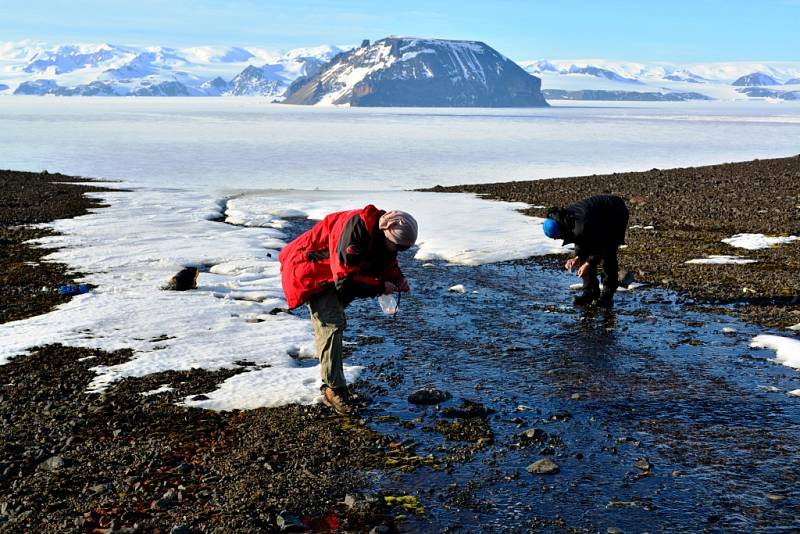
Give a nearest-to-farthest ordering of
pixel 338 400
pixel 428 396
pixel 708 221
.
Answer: pixel 338 400 → pixel 428 396 → pixel 708 221

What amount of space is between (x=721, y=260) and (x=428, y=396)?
9.60m

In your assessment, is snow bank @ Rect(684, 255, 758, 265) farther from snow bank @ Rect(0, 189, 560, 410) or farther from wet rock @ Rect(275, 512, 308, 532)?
wet rock @ Rect(275, 512, 308, 532)

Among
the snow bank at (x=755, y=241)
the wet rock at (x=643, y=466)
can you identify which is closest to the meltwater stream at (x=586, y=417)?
the wet rock at (x=643, y=466)

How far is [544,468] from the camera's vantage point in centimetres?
626

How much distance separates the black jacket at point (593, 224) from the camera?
11625mm

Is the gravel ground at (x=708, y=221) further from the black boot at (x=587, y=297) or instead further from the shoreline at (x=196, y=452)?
the shoreline at (x=196, y=452)

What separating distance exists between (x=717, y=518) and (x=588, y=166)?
4814 centimetres

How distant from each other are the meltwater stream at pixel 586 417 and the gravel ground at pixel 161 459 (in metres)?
0.56

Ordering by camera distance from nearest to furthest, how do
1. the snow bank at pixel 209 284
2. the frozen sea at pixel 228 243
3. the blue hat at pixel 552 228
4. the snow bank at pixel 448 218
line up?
the snow bank at pixel 209 284 → the frozen sea at pixel 228 243 → the blue hat at pixel 552 228 → the snow bank at pixel 448 218

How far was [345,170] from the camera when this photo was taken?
50.7 metres

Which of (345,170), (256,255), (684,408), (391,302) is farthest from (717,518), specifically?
(345,170)

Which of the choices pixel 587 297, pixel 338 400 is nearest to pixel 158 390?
pixel 338 400

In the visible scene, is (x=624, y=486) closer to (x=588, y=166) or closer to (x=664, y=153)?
(x=588, y=166)

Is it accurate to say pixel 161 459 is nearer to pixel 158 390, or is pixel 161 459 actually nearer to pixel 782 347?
pixel 158 390
